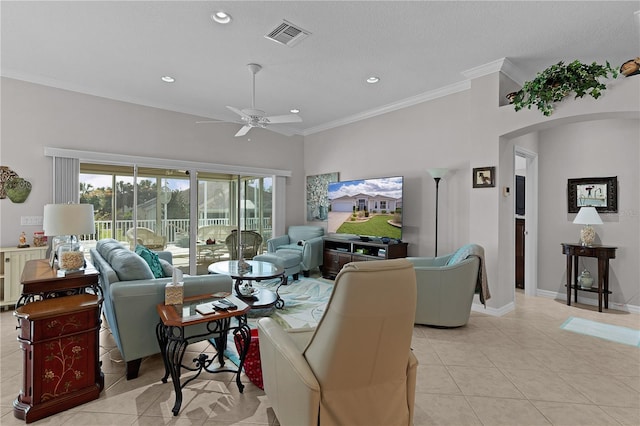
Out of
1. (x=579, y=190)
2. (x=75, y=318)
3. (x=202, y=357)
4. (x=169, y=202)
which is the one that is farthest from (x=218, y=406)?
(x=579, y=190)

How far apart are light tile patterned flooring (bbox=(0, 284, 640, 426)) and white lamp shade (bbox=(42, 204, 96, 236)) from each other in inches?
44.7

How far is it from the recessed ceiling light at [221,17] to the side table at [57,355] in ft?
8.29

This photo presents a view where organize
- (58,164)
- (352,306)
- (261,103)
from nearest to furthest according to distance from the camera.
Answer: (352,306), (58,164), (261,103)

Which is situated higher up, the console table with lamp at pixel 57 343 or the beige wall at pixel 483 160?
the beige wall at pixel 483 160

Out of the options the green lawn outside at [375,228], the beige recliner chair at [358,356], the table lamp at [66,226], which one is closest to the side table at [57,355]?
the table lamp at [66,226]

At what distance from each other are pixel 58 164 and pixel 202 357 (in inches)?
144

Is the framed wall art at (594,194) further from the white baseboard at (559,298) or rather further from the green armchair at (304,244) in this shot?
the green armchair at (304,244)

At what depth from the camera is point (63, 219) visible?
2.48 metres

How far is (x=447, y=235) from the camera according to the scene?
4.58 metres

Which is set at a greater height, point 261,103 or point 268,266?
point 261,103

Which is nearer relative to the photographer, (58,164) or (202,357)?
(202,357)

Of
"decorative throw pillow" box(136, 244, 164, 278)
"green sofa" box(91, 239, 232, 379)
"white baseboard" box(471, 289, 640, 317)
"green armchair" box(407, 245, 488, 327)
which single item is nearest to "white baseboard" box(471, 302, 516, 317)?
"white baseboard" box(471, 289, 640, 317)

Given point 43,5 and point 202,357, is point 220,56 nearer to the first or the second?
point 43,5

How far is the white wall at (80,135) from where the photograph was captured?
4055mm
